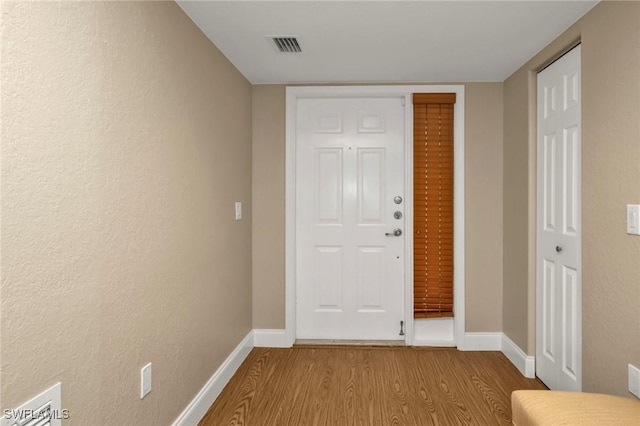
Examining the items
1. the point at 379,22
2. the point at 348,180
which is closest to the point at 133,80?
the point at 379,22

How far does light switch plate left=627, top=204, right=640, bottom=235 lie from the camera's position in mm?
1736

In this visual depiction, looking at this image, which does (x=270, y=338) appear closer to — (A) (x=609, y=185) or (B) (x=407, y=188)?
(B) (x=407, y=188)

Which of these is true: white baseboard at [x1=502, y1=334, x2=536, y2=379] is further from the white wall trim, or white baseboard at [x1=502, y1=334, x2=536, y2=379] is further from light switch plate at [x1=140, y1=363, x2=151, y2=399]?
light switch plate at [x1=140, y1=363, x2=151, y2=399]

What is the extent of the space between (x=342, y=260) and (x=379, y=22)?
194 cm

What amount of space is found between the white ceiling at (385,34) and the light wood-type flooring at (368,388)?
219 cm

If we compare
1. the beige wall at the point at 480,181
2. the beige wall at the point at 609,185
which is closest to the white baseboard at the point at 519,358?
the beige wall at the point at 480,181

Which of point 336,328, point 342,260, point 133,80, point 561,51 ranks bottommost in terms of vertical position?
point 336,328

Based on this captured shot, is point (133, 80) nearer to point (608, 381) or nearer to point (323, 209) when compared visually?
point (323, 209)

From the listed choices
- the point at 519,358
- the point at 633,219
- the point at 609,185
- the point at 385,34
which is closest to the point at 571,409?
the point at 633,219

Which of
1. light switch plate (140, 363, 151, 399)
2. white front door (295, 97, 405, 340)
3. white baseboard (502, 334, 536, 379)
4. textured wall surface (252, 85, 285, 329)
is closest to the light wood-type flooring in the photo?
white baseboard (502, 334, 536, 379)

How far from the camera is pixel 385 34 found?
2412 mm

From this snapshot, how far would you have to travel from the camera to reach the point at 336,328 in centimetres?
354

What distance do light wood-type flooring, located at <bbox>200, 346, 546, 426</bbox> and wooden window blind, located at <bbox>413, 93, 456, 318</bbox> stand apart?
466mm

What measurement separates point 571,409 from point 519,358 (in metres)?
1.61
